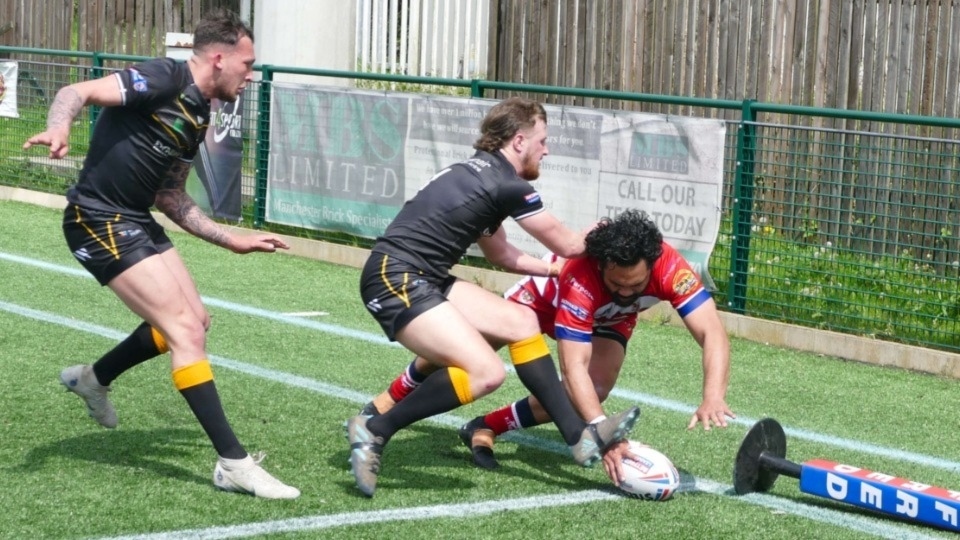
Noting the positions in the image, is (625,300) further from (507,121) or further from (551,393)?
(507,121)

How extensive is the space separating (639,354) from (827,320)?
1520 millimetres

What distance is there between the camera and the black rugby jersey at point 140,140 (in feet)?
19.2

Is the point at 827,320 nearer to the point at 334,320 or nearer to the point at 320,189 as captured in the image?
the point at 334,320

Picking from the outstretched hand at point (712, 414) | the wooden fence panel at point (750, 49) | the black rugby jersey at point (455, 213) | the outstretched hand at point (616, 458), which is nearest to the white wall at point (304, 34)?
the wooden fence panel at point (750, 49)

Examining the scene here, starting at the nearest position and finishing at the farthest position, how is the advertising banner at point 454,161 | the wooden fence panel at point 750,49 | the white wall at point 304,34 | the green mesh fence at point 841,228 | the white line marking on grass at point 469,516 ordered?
the white line marking on grass at point 469,516
the green mesh fence at point 841,228
the advertising banner at point 454,161
the wooden fence panel at point 750,49
the white wall at point 304,34

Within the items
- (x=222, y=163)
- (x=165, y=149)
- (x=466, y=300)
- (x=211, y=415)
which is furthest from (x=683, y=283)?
(x=222, y=163)

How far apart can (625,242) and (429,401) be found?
993 mm

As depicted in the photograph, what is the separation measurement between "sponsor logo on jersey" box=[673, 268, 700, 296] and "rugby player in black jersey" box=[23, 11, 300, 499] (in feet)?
5.64

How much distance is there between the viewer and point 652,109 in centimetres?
1351

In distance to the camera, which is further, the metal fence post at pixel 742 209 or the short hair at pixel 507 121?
the metal fence post at pixel 742 209

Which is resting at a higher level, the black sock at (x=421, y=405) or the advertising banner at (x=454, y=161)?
the advertising banner at (x=454, y=161)

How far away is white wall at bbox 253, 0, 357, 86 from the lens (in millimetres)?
15828

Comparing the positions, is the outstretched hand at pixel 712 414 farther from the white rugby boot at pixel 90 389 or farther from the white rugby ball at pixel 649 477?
the white rugby boot at pixel 90 389

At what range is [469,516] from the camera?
5.47 metres
